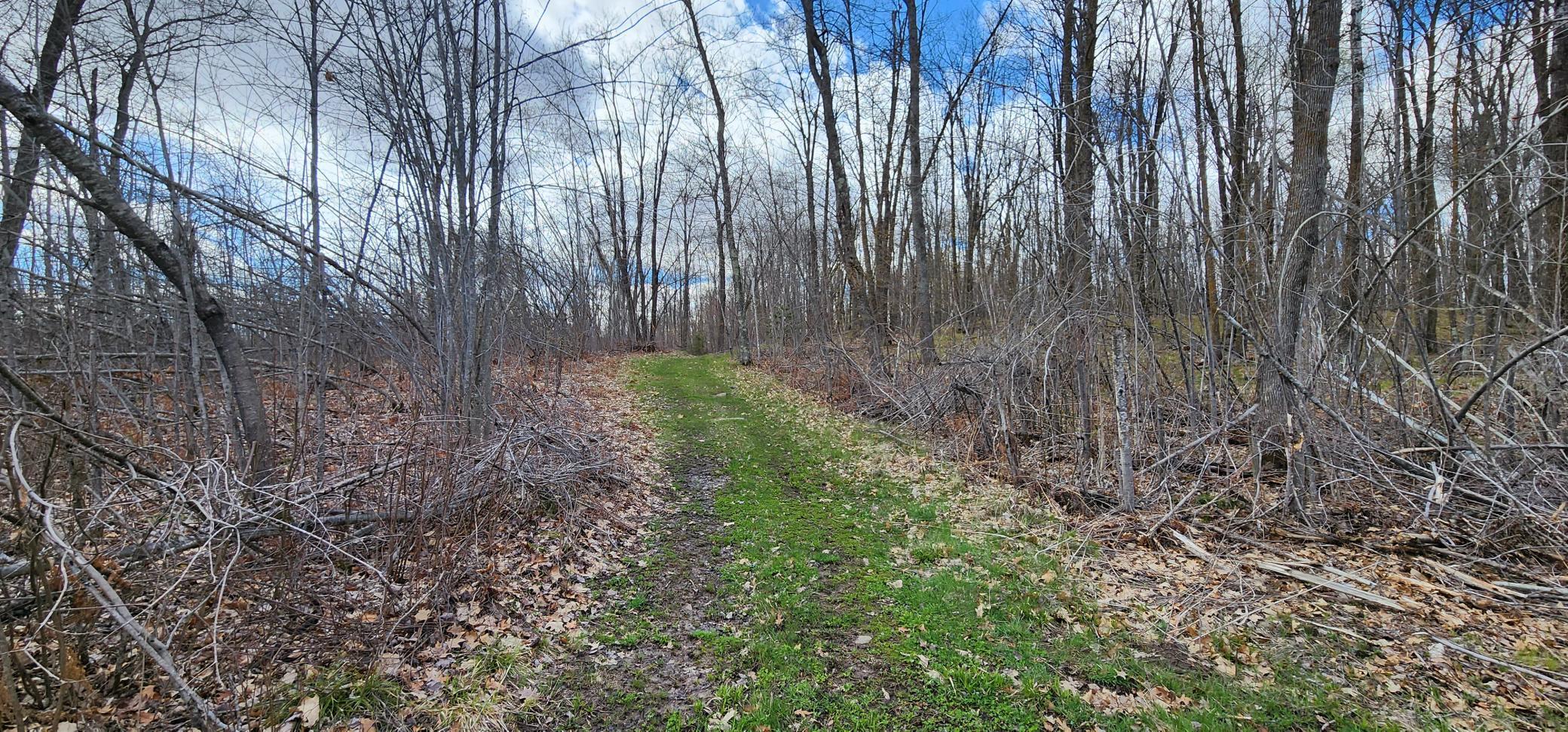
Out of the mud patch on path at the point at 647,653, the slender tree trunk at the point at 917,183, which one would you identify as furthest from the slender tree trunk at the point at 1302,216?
the slender tree trunk at the point at 917,183

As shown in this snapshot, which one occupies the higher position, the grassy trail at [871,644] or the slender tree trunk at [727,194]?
the slender tree trunk at [727,194]

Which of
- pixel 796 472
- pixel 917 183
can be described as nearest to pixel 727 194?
pixel 917 183

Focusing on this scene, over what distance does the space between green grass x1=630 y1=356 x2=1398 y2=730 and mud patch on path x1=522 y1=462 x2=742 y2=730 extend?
0.11 meters

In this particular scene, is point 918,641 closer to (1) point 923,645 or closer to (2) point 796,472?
(1) point 923,645

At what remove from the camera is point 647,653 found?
3373 millimetres

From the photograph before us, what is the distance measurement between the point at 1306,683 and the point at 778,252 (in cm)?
1709

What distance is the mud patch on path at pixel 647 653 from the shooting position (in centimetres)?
287

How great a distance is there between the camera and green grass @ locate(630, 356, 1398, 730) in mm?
2807

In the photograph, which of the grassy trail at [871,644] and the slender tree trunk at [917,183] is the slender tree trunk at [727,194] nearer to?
the slender tree trunk at [917,183]

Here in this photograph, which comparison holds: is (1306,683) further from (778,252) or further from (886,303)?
(778,252)

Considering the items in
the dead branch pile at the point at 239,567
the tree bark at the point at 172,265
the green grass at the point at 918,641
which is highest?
the tree bark at the point at 172,265

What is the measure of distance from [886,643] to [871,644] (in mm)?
86

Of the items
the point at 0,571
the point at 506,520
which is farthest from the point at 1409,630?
the point at 0,571

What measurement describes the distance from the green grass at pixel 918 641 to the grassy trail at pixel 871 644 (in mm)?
11
